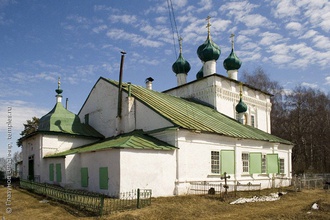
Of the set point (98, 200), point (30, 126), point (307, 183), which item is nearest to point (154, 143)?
point (98, 200)

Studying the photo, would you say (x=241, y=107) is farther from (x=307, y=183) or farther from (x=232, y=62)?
(x=307, y=183)

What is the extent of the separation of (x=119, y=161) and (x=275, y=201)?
7.86 metres

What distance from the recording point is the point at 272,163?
22906mm

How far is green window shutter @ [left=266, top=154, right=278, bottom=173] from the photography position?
22594 mm

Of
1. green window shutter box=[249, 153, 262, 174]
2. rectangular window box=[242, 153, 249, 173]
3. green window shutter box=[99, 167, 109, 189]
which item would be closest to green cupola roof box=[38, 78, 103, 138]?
green window shutter box=[99, 167, 109, 189]

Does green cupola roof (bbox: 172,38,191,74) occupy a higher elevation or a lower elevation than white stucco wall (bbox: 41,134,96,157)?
A: higher

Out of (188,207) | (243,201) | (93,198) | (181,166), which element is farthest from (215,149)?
(93,198)

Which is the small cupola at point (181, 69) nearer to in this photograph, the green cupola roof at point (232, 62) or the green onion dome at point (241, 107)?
the green cupola roof at point (232, 62)

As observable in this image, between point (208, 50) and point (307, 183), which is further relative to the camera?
point (208, 50)

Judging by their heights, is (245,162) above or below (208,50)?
below

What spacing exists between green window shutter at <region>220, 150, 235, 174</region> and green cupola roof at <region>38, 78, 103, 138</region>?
832 cm

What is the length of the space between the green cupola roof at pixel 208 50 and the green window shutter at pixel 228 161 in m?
10.9

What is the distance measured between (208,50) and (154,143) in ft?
45.6

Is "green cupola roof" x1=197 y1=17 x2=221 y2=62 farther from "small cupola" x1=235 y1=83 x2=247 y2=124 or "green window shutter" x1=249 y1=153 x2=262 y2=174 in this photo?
"green window shutter" x1=249 y1=153 x2=262 y2=174
